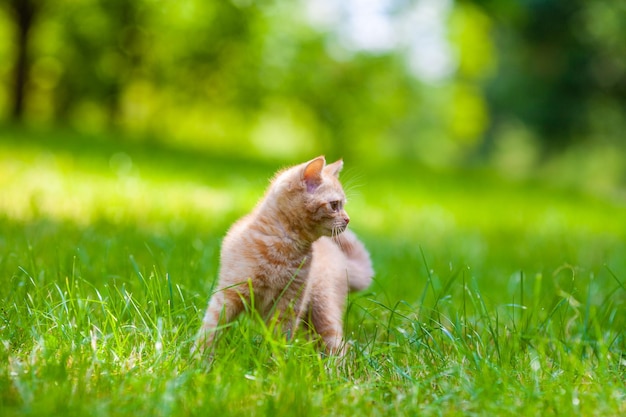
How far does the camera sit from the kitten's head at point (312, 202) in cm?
238

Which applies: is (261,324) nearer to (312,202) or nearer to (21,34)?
(312,202)

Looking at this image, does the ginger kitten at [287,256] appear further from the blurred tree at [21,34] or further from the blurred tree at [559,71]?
the blurred tree at [559,71]

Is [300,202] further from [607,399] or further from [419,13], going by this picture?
[419,13]

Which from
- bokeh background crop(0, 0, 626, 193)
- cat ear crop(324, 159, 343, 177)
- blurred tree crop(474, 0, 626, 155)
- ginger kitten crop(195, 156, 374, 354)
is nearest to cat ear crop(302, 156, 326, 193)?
ginger kitten crop(195, 156, 374, 354)

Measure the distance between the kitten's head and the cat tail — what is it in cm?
36

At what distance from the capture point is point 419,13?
13.7 m

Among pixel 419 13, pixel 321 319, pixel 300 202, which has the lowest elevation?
pixel 321 319

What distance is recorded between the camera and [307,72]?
41.3 ft

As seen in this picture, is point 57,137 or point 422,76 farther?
point 422,76

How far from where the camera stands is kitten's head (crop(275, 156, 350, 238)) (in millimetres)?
2379

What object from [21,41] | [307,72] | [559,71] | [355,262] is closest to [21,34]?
[21,41]

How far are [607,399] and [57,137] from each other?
8581 mm

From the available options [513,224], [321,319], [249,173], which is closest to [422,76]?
[249,173]

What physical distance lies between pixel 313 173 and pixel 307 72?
10.5 m
